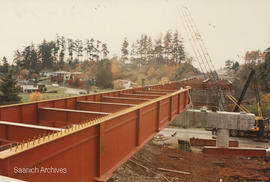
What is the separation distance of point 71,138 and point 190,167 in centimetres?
1449

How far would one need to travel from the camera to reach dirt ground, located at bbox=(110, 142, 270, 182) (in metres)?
14.0

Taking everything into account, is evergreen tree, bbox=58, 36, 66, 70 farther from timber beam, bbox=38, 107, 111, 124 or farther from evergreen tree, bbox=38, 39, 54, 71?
timber beam, bbox=38, 107, 111, 124

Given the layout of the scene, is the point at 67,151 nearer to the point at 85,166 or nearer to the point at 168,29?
the point at 85,166

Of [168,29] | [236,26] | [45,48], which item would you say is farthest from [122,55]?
[236,26]

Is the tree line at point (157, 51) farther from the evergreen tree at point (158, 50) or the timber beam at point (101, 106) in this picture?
the timber beam at point (101, 106)

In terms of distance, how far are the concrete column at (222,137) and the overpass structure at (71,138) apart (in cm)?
1088

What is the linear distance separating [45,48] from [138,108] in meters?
107

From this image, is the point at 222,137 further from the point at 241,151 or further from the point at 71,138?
the point at 71,138

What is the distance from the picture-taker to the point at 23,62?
97.0m

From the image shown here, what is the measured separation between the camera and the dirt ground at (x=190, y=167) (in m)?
14.0

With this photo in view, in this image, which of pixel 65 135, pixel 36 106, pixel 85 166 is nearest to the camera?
pixel 65 135

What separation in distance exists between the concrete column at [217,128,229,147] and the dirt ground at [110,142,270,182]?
1.30 metres

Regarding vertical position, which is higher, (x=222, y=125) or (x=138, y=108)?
(x=138, y=108)

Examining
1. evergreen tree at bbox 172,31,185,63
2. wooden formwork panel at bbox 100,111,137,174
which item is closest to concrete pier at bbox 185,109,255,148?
wooden formwork panel at bbox 100,111,137,174
